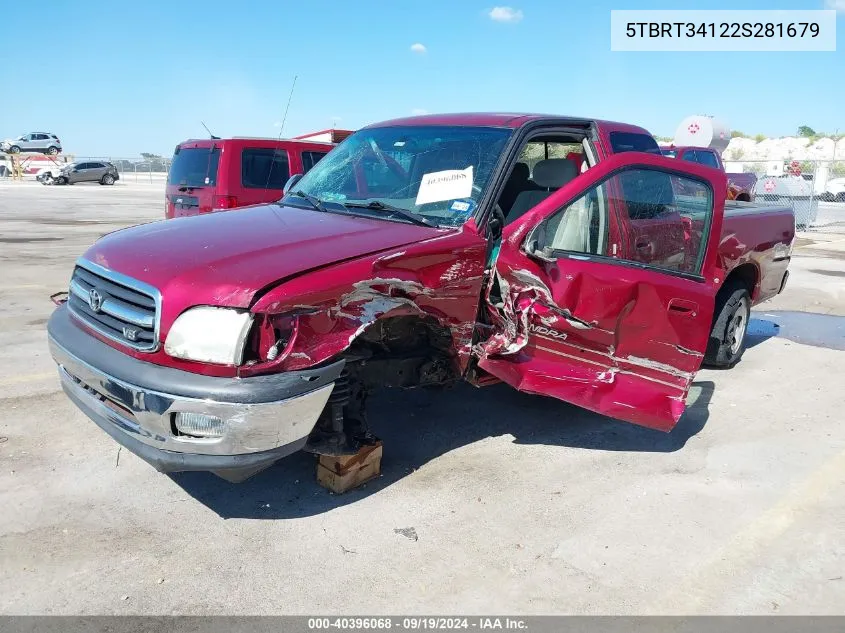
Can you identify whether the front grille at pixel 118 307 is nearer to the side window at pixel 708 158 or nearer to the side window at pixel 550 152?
the side window at pixel 550 152

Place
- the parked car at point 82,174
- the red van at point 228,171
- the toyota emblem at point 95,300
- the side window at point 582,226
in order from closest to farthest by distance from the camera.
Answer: the toyota emblem at point 95,300
the side window at point 582,226
the red van at point 228,171
the parked car at point 82,174

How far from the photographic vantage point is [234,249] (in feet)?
10.1

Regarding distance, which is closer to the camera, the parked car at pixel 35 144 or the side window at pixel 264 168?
the side window at pixel 264 168

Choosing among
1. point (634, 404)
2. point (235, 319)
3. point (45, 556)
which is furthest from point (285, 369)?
point (634, 404)

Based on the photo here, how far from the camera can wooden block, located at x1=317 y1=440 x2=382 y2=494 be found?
350 centimetres

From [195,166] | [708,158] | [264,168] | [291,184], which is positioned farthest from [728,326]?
[708,158]

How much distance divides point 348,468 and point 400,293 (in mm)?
1027

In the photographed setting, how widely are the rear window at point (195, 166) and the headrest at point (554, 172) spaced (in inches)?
222

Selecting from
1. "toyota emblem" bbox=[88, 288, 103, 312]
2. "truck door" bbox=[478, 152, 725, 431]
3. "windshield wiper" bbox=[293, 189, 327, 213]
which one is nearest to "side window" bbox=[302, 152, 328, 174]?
"windshield wiper" bbox=[293, 189, 327, 213]

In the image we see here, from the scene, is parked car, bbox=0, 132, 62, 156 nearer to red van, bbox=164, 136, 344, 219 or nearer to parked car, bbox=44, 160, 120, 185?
parked car, bbox=44, 160, 120, 185

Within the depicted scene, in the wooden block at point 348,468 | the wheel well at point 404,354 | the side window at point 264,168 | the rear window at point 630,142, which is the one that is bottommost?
the wooden block at point 348,468

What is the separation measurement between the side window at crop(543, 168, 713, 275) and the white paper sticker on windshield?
20.5 inches

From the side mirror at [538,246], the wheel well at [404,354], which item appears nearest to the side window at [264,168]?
the wheel well at [404,354]

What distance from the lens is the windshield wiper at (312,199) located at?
3.96 meters
